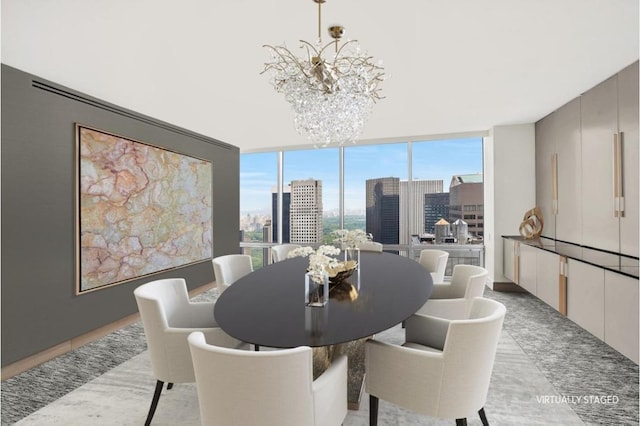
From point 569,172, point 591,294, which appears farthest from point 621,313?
point 569,172

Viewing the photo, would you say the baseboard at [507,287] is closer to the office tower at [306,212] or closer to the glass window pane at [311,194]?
the glass window pane at [311,194]

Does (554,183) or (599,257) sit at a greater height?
(554,183)

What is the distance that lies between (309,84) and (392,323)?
185 cm

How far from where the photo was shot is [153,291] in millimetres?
2109

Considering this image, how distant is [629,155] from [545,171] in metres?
1.79

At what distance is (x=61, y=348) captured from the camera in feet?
10.3

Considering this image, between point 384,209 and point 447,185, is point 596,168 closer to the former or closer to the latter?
point 447,185

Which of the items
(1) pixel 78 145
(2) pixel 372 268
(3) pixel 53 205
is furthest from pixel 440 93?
(3) pixel 53 205

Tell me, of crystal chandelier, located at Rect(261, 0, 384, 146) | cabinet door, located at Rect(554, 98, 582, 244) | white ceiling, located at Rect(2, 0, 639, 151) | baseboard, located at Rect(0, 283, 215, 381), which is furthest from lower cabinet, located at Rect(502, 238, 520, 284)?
baseboard, located at Rect(0, 283, 215, 381)

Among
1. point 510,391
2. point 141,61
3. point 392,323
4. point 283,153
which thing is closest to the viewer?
point 392,323

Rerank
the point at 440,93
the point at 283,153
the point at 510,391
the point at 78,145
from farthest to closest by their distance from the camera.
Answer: the point at 283,153 → the point at 440,93 → the point at 78,145 → the point at 510,391

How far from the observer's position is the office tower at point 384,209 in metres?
6.27

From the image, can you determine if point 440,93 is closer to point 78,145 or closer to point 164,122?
point 164,122

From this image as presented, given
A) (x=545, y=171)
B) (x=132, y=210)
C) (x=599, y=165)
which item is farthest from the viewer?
(x=545, y=171)
